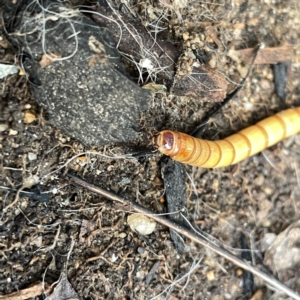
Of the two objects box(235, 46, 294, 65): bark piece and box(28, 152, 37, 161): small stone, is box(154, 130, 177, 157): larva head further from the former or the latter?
box(235, 46, 294, 65): bark piece

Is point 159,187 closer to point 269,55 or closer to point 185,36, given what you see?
point 185,36

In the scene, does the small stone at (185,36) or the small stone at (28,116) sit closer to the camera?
the small stone at (28,116)

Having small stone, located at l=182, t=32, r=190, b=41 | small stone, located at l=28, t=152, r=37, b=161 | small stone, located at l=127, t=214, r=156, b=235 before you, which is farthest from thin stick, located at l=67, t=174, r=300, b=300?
small stone, located at l=182, t=32, r=190, b=41

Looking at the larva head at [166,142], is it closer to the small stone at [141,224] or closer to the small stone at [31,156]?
the small stone at [141,224]

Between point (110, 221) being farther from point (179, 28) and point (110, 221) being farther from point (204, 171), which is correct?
point (179, 28)

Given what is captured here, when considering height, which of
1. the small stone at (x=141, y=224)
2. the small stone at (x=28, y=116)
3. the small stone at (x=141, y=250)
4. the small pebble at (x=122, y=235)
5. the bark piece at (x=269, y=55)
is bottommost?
the small stone at (x=141, y=250)

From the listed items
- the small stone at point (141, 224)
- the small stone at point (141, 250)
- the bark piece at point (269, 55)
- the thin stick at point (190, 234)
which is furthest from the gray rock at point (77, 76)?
the bark piece at point (269, 55)
